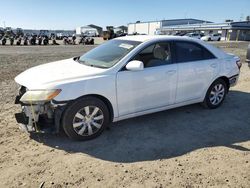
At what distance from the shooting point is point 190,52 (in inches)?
201

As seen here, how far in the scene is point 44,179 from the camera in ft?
10.3

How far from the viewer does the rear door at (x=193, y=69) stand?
491 cm

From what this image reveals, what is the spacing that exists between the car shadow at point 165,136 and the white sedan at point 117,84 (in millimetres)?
260

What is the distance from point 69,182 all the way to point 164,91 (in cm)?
238

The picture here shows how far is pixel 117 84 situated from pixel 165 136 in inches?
47.0

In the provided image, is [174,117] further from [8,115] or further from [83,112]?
[8,115]

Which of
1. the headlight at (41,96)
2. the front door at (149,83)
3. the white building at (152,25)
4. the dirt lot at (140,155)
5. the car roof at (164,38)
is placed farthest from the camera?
the white building at (152,25)

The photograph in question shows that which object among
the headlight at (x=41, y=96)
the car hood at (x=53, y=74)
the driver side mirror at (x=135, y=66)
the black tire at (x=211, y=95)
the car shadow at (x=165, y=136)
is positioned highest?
the driver side mirror at (x=135, y=66)

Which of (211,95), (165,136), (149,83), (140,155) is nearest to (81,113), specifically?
(140,155)

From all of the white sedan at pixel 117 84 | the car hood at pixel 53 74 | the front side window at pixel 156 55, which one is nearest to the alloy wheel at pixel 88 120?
the white sedan at pixel 117 84

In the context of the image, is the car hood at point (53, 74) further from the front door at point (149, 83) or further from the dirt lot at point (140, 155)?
the dirt lot at point (140, 155)

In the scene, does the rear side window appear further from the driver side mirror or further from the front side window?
the driver side mirror

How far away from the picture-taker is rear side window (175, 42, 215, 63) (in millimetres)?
4938

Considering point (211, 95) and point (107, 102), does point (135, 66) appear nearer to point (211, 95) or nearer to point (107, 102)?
point (107, 102)
